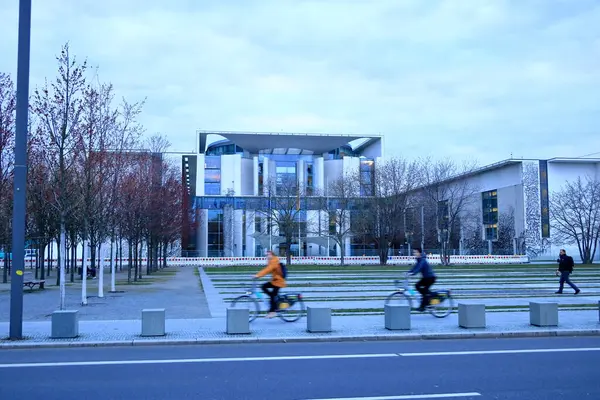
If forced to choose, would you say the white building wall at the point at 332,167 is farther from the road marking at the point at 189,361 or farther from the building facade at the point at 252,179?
the road marking at the point at 189,361

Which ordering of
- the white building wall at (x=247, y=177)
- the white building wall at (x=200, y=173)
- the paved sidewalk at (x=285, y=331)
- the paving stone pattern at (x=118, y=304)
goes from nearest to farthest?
the paved sidewalk at (x=285, y=331), the paving stone pattern at (x=118, y=304), the white building wall at (x=200, y=173), the white building wall at (x=247, y=177)

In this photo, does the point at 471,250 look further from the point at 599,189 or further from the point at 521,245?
the point at 599,189

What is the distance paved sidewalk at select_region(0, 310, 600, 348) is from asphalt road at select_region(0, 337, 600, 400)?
15.8 inches

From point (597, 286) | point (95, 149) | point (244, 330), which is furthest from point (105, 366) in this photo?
point (597, 286)

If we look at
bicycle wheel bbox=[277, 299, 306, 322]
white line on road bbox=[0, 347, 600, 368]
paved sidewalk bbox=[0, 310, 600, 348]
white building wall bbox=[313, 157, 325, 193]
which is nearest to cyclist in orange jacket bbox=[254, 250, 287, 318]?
bicycle wheel bbox=[277, 299, 306, 322]

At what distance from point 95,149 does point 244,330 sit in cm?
1094

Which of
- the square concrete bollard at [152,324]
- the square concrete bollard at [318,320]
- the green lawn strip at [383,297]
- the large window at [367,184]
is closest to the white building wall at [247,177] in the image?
the large window at [367,184]

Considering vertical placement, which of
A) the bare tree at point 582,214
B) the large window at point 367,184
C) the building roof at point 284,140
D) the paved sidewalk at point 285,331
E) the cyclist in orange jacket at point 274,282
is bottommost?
the paved sidewalk at point 285,331

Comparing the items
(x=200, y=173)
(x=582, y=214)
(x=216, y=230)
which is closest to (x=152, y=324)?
(x=582, y=214)

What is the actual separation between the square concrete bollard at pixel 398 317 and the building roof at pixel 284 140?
223ft

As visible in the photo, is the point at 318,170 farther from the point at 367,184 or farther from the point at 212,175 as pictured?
the point at 367,184

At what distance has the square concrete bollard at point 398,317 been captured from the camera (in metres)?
13.8

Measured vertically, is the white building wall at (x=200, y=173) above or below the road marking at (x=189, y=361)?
above

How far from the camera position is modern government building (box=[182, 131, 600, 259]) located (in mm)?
75250
